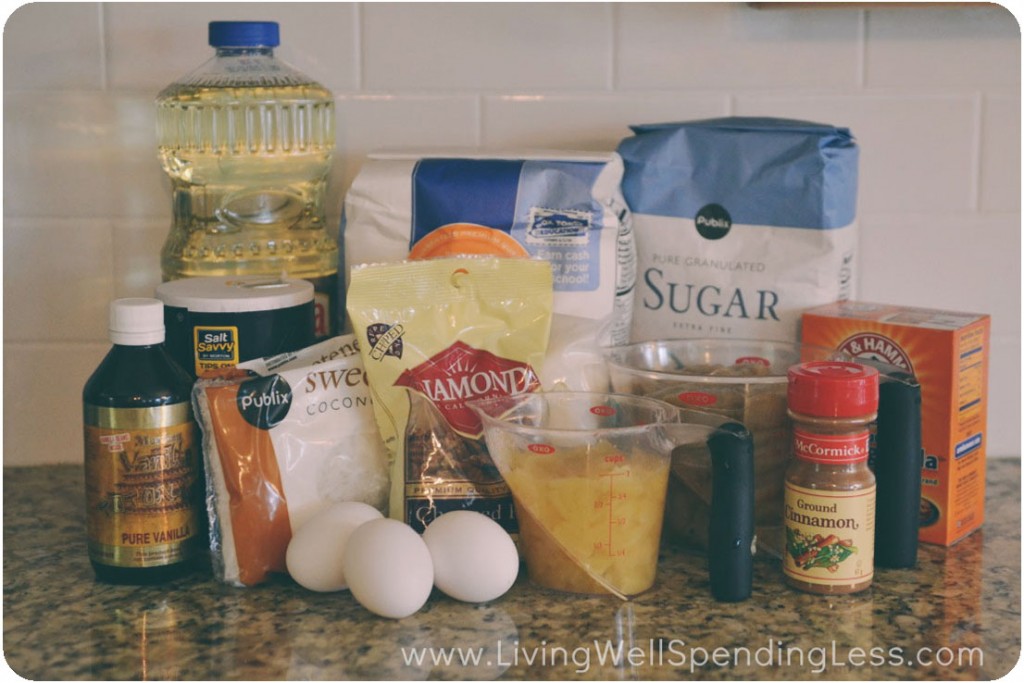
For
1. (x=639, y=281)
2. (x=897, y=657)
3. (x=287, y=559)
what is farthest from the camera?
(x=639, y=281)

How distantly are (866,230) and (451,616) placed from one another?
2.26ft

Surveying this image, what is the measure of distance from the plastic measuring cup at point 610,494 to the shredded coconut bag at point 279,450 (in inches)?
5.0

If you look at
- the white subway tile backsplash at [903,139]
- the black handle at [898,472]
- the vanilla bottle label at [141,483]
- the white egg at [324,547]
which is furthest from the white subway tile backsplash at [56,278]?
the black handle at [898,472]

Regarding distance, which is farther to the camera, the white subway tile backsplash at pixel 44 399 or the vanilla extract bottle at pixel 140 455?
the white subway tile backsplash at pixel 44 399

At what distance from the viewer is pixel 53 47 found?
131 cm

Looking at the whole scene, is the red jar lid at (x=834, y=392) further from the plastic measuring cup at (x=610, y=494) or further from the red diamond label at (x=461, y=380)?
the red diamond label at (x=461, y=380)

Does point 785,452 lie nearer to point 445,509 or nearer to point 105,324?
point 445,509

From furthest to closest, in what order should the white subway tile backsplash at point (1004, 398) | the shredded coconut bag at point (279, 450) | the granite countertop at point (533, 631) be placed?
the white subway tile backsplash at point (1004, 398)
the shredded coconut bag at point (279, 450)
the granite countertop at point (533, 631)

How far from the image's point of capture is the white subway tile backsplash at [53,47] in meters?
1.30

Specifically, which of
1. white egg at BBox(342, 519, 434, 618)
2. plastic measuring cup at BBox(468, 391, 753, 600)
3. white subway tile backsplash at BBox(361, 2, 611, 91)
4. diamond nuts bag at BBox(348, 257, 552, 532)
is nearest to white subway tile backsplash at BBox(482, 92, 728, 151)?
white subway tile backsplash at BBox(361, 2, 611, 91)

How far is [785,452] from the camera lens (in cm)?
107

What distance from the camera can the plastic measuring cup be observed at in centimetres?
99

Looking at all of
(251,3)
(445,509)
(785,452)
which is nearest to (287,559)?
(445,509)

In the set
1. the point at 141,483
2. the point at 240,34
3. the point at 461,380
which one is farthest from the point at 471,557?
the point at 240,34
